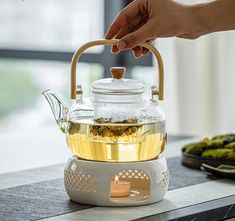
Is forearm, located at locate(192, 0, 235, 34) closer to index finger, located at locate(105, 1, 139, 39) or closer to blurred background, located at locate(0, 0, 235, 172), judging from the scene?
index finger, located at locate(105, 1, 139, 39)

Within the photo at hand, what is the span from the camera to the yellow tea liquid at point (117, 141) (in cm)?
156

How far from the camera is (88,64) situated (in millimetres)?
4270

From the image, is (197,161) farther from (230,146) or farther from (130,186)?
(130,186)

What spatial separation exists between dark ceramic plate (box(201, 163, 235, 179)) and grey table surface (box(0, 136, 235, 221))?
0.02 meters

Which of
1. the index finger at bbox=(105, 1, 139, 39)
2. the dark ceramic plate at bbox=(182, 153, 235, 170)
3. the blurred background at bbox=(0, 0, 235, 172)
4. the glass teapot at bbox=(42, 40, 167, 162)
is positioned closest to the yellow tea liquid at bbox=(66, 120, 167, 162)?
the glass teapot at bbox=(42, 40, 167, 162)

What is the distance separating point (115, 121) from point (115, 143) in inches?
2.0

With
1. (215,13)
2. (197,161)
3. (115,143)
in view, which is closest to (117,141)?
(115,143)

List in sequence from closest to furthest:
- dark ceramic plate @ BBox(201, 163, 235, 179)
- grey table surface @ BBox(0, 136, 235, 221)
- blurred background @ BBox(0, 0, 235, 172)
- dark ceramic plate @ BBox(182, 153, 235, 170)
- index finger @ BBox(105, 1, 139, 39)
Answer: grey table surface @ BBox(0, 136, 235, 221)
index finger @ BBox(105, 1, 139, 39)
dark ceramic plate @ BBox(201, 163, 235, 179)
dark ceramic plate @ BBox(182, 153, 235, 170)
blurred background @ BBox(0, 0, 235, 172)

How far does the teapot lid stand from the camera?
158 cm

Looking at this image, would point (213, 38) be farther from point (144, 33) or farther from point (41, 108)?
point (144, 33)

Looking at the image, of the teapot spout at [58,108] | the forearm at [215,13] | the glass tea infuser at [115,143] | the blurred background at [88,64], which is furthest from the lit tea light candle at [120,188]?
the blurred background at [88,64]

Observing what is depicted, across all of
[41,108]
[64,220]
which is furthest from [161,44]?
[64,220]

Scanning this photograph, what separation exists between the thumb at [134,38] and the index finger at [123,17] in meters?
0.13

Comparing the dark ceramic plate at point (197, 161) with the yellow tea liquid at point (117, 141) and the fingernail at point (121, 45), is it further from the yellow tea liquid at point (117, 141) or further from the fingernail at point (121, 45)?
the fingernail at point (121, 45)
